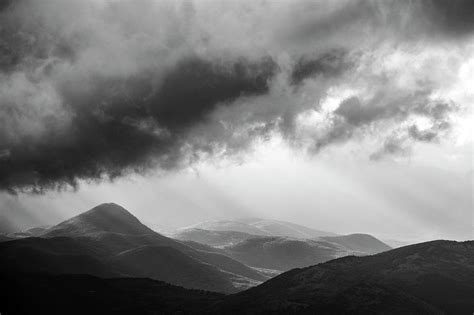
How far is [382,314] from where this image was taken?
138750mm

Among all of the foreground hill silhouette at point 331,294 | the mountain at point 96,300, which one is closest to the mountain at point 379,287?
the foreground hill silhouette at point 331,294

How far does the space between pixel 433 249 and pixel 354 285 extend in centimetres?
4934

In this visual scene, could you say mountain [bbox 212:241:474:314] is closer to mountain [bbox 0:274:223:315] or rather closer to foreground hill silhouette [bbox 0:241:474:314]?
foreground hill silhouette [bbox 0:241:474:314]

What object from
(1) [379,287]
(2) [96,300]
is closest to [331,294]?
(1) [379,287]

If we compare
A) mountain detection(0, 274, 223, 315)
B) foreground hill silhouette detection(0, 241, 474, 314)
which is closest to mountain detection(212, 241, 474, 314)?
foreground hill silhouette detection(0, 241, 474, 314)

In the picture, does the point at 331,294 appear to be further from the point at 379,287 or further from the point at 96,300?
the point at 96,300

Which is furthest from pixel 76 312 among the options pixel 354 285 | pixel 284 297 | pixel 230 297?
pixel 354 285

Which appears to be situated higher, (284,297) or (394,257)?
(394,257)

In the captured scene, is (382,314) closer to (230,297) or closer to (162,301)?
(230,297)

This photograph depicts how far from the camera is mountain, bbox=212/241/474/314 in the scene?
144625 mm

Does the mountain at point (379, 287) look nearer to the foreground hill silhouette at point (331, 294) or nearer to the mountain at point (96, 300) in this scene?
the foreground hill silhouette at point (331, 294)

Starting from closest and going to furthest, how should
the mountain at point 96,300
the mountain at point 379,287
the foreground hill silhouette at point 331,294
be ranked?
the mountain at point 379,287
the foreground hill silhouette at point 331,294
the mountain at point 96,300

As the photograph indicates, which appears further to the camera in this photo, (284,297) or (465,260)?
(465,260)

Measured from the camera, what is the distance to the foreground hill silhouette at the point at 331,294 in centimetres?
14650
